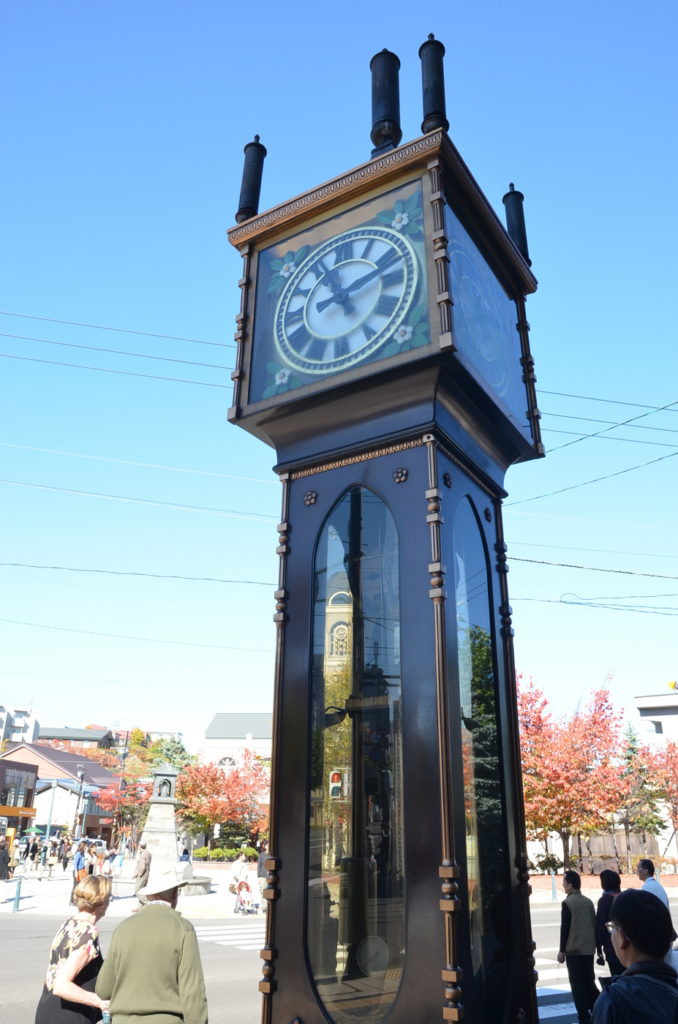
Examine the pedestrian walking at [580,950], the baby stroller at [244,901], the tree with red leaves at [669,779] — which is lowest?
the baby stroller at [244,901]

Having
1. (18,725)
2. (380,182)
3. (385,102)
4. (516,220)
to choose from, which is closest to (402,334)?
(380,182)

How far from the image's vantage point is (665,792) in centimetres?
2902

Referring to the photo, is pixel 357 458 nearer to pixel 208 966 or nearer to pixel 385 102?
pixel 385 102

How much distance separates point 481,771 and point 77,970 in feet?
7.35

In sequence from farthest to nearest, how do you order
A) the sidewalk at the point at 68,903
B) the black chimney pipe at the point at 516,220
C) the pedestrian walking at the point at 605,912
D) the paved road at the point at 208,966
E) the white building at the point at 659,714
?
1. the white building at the point at 659,714
2. the sidewalk at the point at 68,903
3. the paved road at the point at 208,966
4. the pedestrian walking at the point at 605,912
5. the black chimney pipe at the point at 516,220

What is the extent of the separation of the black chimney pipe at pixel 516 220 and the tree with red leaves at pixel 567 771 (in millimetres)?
17995

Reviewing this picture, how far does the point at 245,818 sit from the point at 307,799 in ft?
108

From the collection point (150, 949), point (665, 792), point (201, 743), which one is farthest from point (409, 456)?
point (201, 743)

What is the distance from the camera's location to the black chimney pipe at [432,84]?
4574 mm

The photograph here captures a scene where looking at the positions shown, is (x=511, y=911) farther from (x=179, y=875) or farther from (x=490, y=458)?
(x=490, y=458)

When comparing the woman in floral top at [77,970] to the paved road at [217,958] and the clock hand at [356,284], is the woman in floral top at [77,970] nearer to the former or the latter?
the clock hand at [356,284]

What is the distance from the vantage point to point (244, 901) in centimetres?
1781

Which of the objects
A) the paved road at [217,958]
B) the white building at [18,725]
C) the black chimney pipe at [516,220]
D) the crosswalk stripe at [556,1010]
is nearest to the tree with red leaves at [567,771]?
the paved road at [217,958]

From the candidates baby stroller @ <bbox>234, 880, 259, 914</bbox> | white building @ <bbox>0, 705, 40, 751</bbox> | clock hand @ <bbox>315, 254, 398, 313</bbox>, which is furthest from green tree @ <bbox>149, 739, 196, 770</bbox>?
clock hand @ <bbox>315, 254, 398, 313</bbox>
